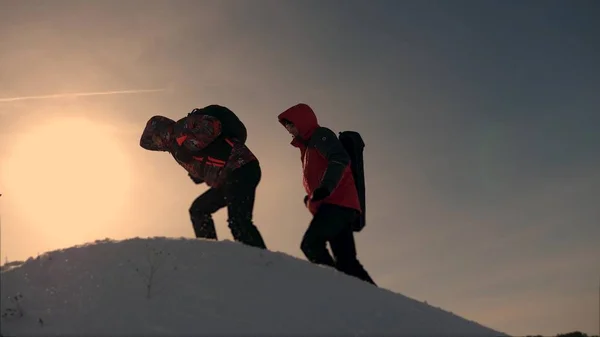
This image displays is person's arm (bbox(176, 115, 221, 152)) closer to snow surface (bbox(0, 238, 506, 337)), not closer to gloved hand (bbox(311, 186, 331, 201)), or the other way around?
snow surface (bbox(0, 238, 506, 337))

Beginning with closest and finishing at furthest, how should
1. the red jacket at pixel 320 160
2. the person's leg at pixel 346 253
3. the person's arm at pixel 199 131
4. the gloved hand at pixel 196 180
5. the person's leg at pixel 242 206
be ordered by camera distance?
the red jacket at pixel 320 160 → the person's leg at pixel 242 206 → the person's leg at pixel 346 253 → the person's arm at pixel 199 131 → the gloved hand at pixel 196 180

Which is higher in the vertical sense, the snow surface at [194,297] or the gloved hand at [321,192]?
the gloved hand at [321,192]

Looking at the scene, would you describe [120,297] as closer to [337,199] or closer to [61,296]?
[61,296]

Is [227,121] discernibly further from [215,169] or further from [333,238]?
[333,238]

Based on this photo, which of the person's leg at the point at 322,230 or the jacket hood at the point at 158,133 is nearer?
the person's leg at the point at 322,230

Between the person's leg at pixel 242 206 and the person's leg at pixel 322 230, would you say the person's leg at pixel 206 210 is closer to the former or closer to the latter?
the person's leg at pixel 242 206

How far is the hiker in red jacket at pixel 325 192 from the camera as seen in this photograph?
8.03m

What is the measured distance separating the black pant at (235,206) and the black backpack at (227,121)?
1.71 ft

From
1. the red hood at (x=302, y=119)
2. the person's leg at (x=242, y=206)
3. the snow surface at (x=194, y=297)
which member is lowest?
the snow surface at (x=194, y=297)

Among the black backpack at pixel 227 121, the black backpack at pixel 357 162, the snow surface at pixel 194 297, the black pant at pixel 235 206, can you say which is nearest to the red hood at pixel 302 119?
the black backpack at pixel 357 162

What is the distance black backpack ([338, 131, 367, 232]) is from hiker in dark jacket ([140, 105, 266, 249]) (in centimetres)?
140

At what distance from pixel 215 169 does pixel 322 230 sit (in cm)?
195

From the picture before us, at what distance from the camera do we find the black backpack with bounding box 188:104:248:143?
29.1 feet

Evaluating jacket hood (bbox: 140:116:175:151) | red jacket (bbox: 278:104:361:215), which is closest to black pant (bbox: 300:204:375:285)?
red jacket (bbox: 278:104:361:215)
